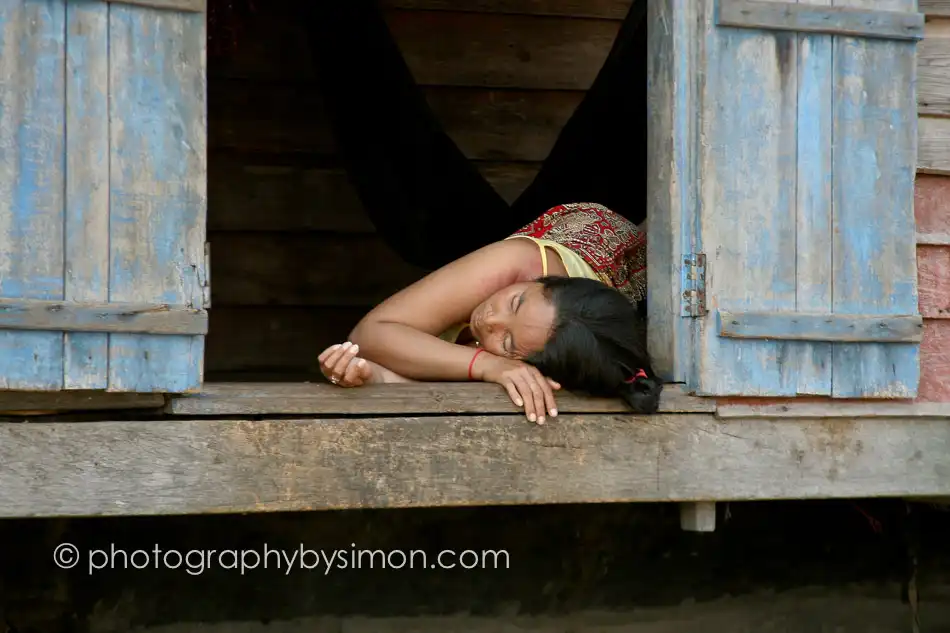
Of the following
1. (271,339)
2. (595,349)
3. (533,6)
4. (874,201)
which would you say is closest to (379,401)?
(595,349)

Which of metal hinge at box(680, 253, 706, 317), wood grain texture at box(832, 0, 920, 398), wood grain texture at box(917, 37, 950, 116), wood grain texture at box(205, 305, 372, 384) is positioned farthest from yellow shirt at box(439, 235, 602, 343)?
wood grain texture at box(205, 305, 372, 384)

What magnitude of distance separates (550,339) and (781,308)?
22.5 inches

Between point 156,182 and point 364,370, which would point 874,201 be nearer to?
point 364,370

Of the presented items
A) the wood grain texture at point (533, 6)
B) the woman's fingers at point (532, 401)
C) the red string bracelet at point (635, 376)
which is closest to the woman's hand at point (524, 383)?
the woman's fingers at point (532, 401)

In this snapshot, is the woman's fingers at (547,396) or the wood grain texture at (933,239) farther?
the wood grain texture at (933,239)

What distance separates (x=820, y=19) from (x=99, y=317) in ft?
5.95

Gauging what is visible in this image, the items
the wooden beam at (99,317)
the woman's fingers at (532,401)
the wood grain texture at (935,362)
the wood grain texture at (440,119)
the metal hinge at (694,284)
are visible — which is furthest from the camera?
the wood grain texture at (440,119)

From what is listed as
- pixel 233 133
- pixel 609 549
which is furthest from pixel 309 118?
pixel 609 549

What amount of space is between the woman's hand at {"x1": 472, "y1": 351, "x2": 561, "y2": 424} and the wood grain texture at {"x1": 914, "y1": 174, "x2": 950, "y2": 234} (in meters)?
1.13

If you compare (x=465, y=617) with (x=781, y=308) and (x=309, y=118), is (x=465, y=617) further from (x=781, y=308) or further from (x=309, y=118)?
(x=309, y=118)

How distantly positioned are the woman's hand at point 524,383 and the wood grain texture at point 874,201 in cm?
72

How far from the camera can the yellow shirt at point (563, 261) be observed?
2934mm

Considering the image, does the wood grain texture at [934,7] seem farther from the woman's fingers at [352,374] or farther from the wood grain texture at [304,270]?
the wood grain texture at [304,270]

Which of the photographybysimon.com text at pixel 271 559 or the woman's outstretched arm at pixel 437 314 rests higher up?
the woman's outstretched arm at pixel 437 314
